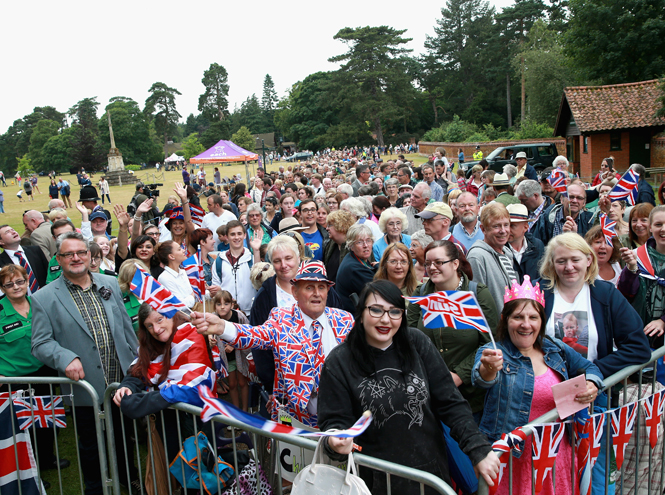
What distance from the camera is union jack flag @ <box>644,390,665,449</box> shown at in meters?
3.35

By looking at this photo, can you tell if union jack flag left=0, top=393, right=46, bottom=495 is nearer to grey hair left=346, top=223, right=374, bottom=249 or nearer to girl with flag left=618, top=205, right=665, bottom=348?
grey hair left=346, top=223, right=374, bottom=249

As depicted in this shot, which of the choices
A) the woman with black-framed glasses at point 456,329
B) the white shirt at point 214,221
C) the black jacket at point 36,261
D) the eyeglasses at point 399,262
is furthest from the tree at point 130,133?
the woman with black-framed glasses at point 456,329

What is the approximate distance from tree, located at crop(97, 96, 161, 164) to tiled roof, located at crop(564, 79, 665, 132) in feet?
267

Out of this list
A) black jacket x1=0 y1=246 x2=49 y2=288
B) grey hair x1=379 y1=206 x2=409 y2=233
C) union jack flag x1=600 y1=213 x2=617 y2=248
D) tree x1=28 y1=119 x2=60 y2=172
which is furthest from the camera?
tree x1=28 y1=119 x2=60 y2=172

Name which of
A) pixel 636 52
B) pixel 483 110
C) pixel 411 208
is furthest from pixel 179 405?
pixel 483 110

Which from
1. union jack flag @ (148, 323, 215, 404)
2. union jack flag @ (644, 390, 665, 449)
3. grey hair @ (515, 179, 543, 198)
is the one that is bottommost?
union jack flag @ (644, 390, 665, 449)

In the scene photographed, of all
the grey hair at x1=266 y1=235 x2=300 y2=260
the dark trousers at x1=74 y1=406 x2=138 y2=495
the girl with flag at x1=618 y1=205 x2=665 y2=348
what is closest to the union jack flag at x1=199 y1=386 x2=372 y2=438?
the grey hair at x1=266 y1=235 x2=300 y2=260

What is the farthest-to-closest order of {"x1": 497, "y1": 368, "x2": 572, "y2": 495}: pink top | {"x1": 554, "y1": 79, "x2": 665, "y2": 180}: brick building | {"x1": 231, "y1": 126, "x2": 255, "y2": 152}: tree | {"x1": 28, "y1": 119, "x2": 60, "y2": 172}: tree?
{"x1": 28, "y1": 119, "x2": 60, "y2": 172}: tree
{"x1": 231, "y1": 126, "x2": 255, "y2": 152}: tree
{"x1": 554, "y1": 79, "x2": 665, "y2": 180}: brick building
{"x1": 497, "y1": 368, "x2": 572, "y2": 495}: pink top

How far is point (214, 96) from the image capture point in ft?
369

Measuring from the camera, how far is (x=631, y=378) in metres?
3.78

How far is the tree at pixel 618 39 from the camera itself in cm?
Result: 2947

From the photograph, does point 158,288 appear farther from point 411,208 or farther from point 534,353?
point 411,208

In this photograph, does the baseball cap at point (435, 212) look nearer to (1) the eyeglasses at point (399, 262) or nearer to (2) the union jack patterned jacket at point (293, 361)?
(1) the eyeglasses at point (399, 262)

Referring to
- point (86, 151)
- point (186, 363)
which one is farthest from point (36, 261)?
A: point (86, 151)
